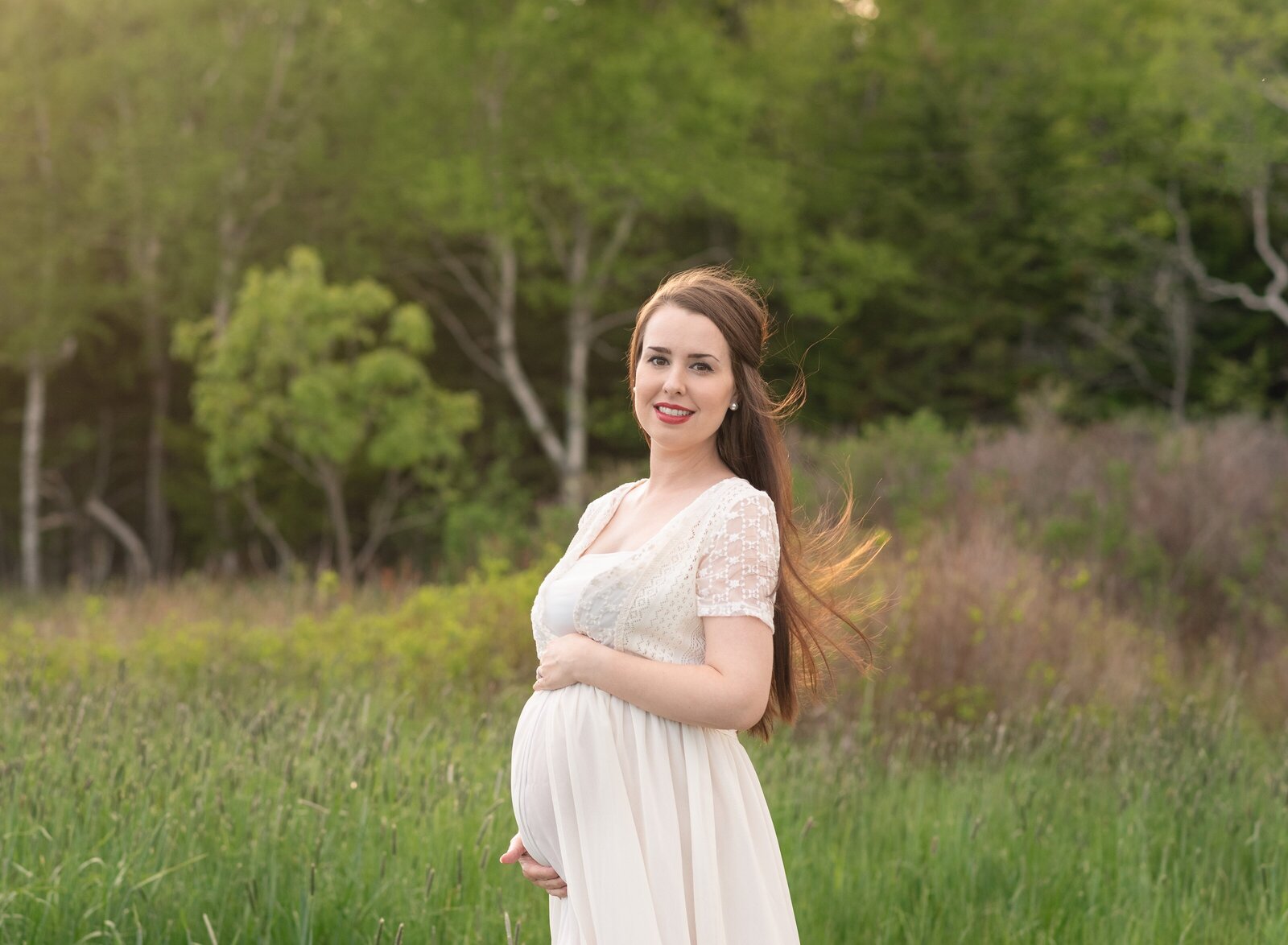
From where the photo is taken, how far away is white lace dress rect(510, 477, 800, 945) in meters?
2.26

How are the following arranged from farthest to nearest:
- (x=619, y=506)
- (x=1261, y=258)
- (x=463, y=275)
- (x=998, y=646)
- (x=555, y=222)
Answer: (x=1261, y=258) → (x=463, y=275) → (x=555, y=222) → (x=998, y=646) → (x=619, y=506)

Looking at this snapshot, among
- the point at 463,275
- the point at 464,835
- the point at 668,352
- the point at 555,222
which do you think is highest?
the point at 555,222

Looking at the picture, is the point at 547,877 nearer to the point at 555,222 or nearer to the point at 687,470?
the point at 687,470

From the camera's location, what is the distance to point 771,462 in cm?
253

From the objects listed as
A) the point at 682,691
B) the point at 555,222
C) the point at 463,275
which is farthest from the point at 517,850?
the point at 463,275

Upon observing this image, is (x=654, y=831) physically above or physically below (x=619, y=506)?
→ below

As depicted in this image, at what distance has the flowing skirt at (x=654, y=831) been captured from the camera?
225 cm

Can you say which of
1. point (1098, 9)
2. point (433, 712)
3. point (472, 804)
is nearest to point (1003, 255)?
point (1098, 9)

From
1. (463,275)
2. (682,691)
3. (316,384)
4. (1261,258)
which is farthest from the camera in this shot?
(1261,258)

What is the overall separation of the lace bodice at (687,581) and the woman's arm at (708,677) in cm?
4

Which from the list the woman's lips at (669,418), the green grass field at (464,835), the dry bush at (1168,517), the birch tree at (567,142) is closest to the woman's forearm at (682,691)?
the woman's lips at (669,418)

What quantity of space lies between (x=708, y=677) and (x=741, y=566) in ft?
0.65

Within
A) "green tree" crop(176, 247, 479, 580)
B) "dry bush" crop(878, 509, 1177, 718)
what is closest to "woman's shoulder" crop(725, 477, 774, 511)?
"dry bush" crop(878, 509, 1177, 718)

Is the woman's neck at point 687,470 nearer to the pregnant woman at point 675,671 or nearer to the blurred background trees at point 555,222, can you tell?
the pregnant woman at point 675,671
